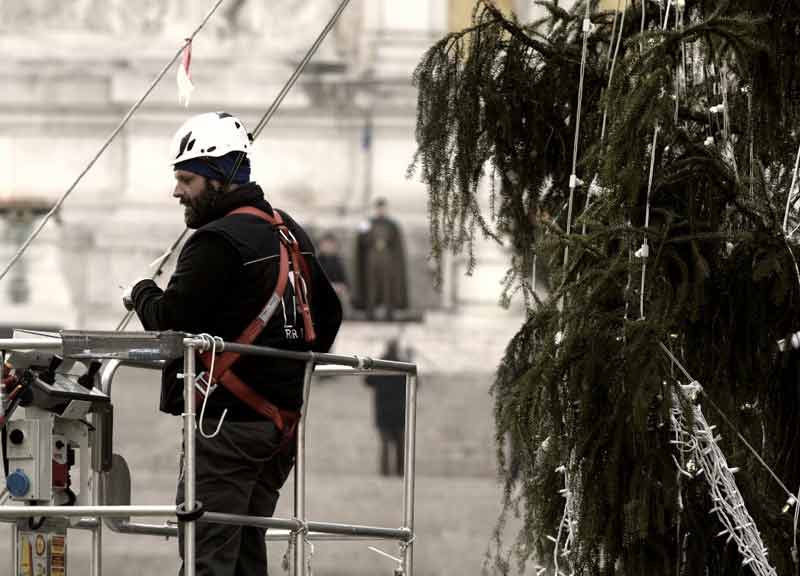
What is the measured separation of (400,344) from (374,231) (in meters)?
1.91

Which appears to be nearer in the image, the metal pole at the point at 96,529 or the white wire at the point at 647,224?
the white wire at the point at 647,224

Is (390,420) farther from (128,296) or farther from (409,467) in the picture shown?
(128,296)

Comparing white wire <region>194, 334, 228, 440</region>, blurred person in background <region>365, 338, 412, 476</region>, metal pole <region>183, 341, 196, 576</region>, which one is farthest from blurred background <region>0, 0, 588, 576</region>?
metal pole <region>183, 341, 196, 576</region>

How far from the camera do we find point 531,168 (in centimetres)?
729

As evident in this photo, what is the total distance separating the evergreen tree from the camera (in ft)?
19.7

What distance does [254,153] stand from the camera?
26984mm

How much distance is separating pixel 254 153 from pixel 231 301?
69.0ft

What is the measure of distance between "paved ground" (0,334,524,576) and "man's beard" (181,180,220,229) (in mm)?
8167

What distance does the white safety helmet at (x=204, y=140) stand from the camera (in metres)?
6.22

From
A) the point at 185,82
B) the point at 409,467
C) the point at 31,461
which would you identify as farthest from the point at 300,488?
the point at 185,82

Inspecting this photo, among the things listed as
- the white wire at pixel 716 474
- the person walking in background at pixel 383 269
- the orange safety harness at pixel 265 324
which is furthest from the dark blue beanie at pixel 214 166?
the person walking in background at pixel 383 269

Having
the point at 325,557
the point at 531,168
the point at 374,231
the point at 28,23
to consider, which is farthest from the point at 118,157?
the point at 531,168

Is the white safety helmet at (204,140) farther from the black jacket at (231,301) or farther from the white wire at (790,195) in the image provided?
the white wire at (790,195)

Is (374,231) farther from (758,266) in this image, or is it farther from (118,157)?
(758,266)
